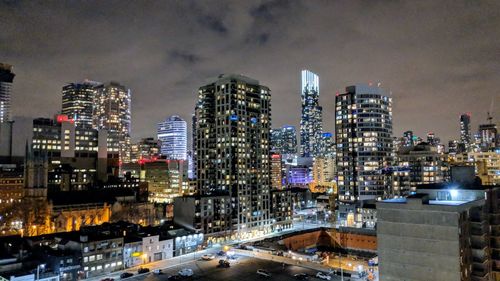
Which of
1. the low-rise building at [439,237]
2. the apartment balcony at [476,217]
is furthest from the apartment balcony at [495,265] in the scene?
the apartment balcony at [476,217]

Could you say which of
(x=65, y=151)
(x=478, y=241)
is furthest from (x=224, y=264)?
(x=65, y=151)

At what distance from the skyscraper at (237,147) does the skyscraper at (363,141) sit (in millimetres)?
42029

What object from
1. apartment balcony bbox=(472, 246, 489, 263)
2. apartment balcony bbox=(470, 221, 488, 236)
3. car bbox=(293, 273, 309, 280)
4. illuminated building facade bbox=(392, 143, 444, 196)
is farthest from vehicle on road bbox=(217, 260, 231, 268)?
illuminated building facade bbox=(392, 143, 444, 196)

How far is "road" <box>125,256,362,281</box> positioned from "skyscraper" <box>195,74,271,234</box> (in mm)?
35935

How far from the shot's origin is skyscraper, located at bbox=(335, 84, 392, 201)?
165 m

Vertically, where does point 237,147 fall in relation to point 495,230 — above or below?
above

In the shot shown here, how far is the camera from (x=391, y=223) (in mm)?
56062

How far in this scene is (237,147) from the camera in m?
136

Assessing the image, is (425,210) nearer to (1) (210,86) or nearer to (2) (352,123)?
(1) (210,86)

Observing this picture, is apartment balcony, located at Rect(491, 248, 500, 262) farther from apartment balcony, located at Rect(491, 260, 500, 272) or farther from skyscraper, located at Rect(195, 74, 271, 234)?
skyscraper, located at Rect(195, 74, 271, 234)

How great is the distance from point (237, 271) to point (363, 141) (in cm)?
10333

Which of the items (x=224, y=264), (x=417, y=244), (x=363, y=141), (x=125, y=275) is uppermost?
(x=363, y=141)

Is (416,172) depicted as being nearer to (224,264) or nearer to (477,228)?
(224,264)

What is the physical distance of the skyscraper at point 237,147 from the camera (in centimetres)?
13312
